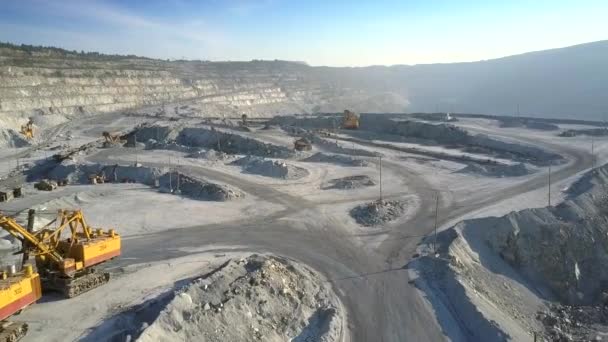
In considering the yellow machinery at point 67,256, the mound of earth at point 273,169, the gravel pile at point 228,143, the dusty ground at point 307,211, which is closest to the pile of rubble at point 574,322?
the dusty ground at point 307,211

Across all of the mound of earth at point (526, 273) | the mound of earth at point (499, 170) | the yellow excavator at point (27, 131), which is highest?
the yellow excavator at point (27, 131)

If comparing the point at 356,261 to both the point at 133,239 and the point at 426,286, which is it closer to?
the point at 426,286

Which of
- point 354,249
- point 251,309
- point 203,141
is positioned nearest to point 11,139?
point 203,141

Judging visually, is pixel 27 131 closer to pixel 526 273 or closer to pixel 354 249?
pixel 354 249

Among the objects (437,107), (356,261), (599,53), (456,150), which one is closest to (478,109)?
(437,107)

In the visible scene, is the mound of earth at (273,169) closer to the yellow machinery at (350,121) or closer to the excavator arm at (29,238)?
the excavator arm at (29,238)

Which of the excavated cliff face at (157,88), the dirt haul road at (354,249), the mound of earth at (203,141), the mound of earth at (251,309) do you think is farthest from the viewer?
the excavated cliff face at (157,88)

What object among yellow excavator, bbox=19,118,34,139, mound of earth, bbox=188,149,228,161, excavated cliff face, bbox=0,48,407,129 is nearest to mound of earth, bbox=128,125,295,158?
mound of earth, bbox=188,149,228,161
